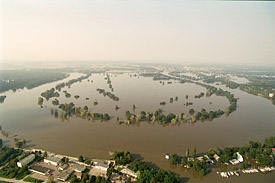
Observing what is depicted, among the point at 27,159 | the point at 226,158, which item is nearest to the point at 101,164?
the point at 27,159

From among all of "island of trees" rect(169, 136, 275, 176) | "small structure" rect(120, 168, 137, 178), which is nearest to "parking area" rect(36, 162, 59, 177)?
"small structure" rect(120, 168, 137, 178)

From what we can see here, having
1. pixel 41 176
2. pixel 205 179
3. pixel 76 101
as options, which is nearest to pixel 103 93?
pixel 76 101

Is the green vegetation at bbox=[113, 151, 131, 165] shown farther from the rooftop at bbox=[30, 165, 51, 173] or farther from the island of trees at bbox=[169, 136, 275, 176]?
the rooftop at bbox=[30, 165, 51, 173]

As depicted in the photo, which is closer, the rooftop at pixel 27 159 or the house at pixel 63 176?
the house at pixel 63 176

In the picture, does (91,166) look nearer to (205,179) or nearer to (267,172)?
(205,179)

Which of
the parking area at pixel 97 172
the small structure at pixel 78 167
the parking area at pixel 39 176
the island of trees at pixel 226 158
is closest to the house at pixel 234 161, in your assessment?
the island of trees at pixel 226 158

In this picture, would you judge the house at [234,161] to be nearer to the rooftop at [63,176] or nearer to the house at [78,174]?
the house at [78,174]
